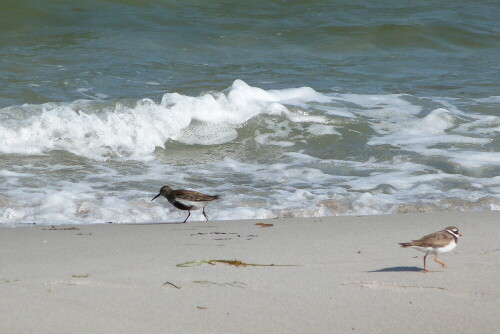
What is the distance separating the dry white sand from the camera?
134 inches

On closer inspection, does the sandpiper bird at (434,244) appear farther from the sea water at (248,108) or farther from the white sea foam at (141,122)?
the white sea foam at (141,122)

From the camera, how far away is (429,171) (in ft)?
25.3

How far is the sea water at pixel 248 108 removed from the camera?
6.86 meters

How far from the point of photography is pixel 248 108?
10320 mm

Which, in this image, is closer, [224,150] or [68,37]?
[224,150]

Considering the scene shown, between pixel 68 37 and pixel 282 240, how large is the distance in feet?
33.0

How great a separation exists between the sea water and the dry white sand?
0.95 meters

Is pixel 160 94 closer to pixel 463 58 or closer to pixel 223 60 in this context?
pixel 223 60

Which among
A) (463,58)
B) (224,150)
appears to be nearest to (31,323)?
(224,150)

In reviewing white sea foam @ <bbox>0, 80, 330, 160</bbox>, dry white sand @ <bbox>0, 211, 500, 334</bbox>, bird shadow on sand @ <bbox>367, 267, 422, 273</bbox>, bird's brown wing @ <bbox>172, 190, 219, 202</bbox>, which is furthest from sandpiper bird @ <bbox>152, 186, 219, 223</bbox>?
white sea foam @ <bbox>0, 80, 330, 160</bbox>

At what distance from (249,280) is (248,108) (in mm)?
6411

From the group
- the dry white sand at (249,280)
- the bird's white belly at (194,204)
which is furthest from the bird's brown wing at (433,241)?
the bird's white belly at (194,204)

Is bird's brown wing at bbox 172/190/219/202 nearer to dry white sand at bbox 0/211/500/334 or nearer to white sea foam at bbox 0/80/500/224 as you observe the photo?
white sea foam at bbox 0/80/500/224

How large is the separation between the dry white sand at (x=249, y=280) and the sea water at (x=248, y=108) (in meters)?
0.95
